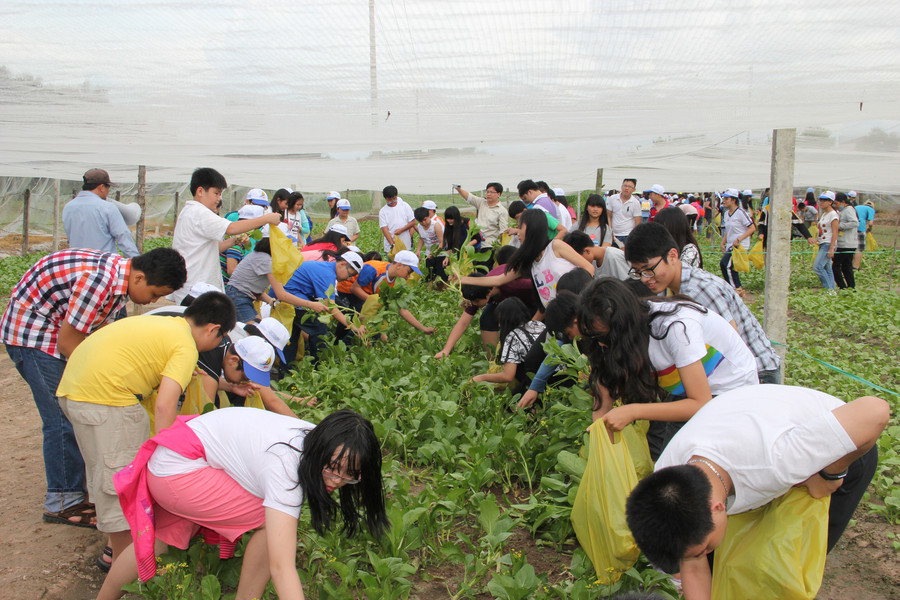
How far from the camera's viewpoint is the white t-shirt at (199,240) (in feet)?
14.1

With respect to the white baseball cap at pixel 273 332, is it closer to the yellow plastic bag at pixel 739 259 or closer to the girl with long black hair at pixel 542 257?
the girl with long black hair at pixel 542 257

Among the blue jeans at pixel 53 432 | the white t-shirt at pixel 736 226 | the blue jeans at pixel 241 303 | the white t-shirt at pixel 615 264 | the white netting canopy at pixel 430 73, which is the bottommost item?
the blue jeans at pixel 53 432

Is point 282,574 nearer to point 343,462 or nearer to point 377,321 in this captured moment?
point 343,462

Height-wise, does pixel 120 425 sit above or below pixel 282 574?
above

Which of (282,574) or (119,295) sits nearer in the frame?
(282,574)

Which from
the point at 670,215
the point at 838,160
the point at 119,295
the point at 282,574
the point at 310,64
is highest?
the point at 310,64

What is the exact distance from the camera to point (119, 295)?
305cm

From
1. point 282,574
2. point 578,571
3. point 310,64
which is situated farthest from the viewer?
point 310,64

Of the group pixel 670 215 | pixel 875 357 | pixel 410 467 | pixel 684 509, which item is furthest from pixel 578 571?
pixel 875 357

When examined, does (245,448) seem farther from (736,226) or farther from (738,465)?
(736,226)

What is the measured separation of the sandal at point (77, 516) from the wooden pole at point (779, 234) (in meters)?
3.89

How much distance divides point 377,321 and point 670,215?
8.43 ft

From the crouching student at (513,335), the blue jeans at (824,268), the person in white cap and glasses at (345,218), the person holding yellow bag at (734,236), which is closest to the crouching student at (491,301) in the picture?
the crouching student at (513,335)

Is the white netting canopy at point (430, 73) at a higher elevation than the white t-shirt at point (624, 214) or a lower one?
higher
